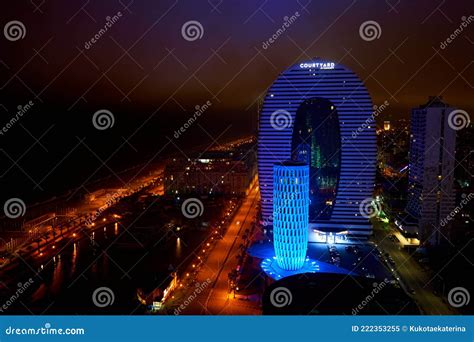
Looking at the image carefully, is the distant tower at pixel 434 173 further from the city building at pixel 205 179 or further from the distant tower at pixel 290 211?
the city building at pixel 205 179

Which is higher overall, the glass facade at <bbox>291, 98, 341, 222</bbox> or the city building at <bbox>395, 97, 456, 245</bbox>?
the city building at <bbox>395, 97, 456, 245</bbox>

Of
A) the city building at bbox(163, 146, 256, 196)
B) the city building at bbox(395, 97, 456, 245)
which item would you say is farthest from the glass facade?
the city building at bbox(163, 146, 256, 196)

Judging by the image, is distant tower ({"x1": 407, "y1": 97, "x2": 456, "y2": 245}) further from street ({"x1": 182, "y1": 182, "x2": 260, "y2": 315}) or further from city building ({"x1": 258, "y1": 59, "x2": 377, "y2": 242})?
street ({"x1": 182, "y1": 182, "x2": 260, "y2": 315})

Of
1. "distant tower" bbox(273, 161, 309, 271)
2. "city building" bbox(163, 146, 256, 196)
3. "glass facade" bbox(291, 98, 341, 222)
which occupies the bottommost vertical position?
"city building" bbox(163, 146, 256, 196)

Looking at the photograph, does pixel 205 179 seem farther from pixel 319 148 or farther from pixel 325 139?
pixel 325 139

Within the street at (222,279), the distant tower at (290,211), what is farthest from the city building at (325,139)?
the distant tower at (290,211)
